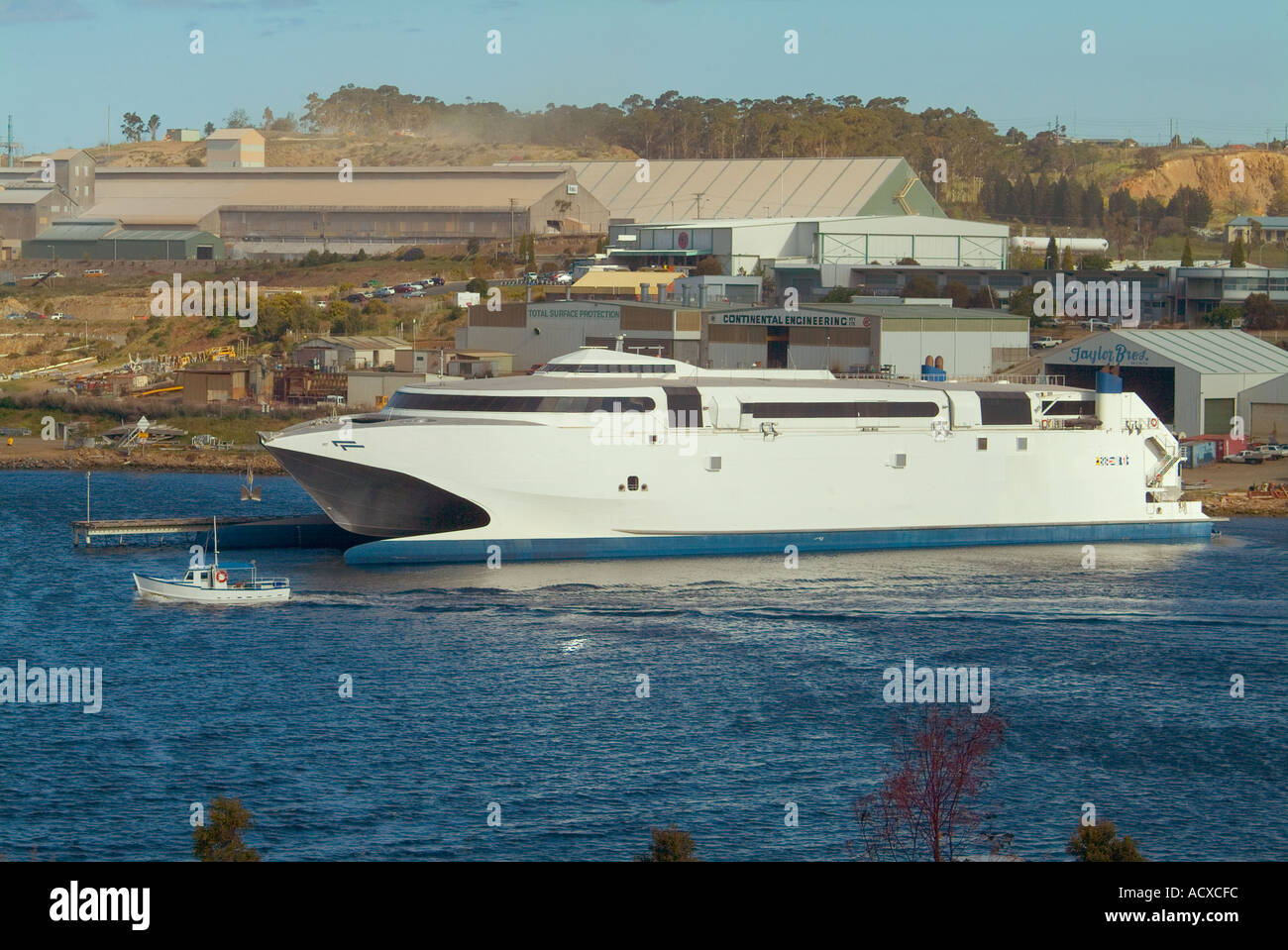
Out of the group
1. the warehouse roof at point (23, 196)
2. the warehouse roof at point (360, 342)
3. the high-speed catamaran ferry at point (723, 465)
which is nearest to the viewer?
the high-speed catamaran ferry at point (723, 465)

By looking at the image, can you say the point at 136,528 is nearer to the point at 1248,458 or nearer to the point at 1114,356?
the point at 1114,356

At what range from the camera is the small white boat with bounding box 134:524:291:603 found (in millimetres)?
37188

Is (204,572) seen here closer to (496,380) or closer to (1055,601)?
(496,380)

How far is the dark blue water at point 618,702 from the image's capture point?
74.7 feet

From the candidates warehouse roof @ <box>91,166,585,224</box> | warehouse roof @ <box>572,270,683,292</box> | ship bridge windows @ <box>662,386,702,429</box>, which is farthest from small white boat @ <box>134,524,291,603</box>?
warehouse roof @ <box>91,166,585,224</box>

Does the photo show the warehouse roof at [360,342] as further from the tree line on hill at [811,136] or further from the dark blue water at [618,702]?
the tree line on hill at [811,136]

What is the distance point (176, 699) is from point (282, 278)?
77.4 metres

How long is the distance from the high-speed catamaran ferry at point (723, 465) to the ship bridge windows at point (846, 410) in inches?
2.1

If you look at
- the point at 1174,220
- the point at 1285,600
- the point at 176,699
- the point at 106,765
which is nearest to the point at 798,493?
the point at 1285,600

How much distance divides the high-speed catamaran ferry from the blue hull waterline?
0.05 metres

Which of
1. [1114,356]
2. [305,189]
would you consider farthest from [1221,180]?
[1114,356]

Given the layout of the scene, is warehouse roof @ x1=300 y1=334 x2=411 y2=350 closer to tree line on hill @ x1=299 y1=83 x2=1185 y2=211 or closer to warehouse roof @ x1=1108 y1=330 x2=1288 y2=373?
warehouse roof @ x1=1108 y1=330 x2=1288 y2=373

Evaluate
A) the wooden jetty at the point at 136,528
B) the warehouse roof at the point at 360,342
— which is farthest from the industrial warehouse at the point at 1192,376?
the wooden jetty at the point at 136,528

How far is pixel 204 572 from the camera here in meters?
39.8
